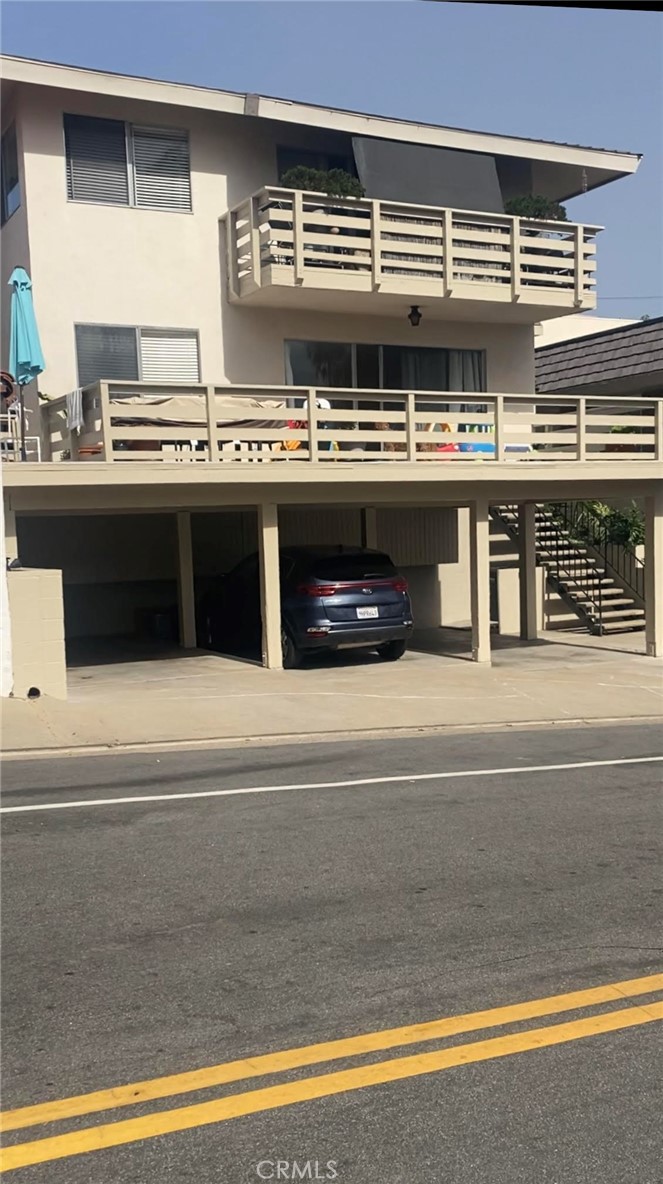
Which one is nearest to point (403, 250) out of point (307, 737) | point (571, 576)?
point (571, 576)

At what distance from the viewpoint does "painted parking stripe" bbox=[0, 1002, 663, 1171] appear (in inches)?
130

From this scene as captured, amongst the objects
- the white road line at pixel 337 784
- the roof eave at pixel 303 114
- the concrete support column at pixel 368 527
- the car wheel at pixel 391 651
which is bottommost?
the car wheel at pixel 391 651

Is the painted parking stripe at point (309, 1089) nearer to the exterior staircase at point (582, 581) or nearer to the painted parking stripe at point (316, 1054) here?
the painted parking stripe at point (316, 1054)

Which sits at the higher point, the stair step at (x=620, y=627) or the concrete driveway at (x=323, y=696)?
the concrete driveway at (x=323, y=696)

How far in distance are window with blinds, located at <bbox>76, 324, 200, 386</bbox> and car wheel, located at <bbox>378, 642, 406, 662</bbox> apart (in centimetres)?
548

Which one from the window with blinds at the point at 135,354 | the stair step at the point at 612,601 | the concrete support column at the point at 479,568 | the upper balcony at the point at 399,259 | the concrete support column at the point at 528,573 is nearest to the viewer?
the concrete support column at the point at 479,568

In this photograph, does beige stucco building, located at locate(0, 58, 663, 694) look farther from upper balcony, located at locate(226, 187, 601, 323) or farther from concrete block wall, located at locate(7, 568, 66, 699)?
concrete block wall, located at locate(7, 568, 66, 699)

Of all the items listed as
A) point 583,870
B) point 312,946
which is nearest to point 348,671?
point 583,870

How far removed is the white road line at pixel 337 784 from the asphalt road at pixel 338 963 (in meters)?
0.06

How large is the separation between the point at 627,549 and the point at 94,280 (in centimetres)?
1141

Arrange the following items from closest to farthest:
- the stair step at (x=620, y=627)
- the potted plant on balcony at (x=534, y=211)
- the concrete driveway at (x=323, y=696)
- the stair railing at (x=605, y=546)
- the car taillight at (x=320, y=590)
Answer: the concrete driveway at (x=323, y=696) < the car taillight at (x=320, y=590) < the potted plant on balcony at (x=534, y=211) < the stair step at (x=620, y=627) < the stair railing at (x=605, y=546)

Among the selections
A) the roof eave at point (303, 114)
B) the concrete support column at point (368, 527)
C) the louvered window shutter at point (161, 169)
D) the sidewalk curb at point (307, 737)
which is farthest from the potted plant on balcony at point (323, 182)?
the sidewalk curb at point (307, 737)

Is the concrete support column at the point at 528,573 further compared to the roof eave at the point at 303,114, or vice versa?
the concrete support column at the point at 528,573

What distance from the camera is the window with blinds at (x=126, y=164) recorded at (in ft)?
53.8
